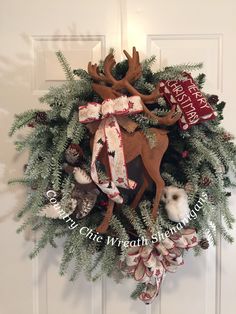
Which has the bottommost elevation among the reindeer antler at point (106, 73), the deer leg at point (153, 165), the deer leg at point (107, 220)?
the deer leg at point (107, 220)

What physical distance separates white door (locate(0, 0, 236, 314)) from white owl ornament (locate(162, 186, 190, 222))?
0.38 m

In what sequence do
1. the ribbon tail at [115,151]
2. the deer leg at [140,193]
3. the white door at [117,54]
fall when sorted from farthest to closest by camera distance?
1. the white door at [117,54]
2. the deer leg at [140,193]
3. the ribbon tail at [115,151]

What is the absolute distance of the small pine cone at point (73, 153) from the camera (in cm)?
83

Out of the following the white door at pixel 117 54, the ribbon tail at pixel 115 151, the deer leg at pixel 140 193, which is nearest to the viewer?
the ribbon tail at pixel 115 151

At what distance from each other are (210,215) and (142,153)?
0.29 meters

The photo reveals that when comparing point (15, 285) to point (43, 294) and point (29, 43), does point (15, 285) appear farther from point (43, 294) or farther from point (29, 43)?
point (29, 43)

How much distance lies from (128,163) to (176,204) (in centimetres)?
17

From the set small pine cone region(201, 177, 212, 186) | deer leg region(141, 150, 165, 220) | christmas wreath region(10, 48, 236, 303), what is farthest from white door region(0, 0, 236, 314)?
deer leg region(141, 150, 165, 220)

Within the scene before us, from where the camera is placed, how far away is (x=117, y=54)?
1.12m

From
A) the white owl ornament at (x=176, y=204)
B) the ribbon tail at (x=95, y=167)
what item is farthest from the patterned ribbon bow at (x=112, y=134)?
the white owl ornament at (x=176, y=204)

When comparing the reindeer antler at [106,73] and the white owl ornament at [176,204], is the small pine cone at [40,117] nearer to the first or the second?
the reindeer antler at [106,73]

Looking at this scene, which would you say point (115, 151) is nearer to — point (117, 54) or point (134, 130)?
point (134, 130)

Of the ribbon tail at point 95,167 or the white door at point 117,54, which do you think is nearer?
the ribbon tail at point 95,167

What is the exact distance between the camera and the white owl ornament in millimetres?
834
